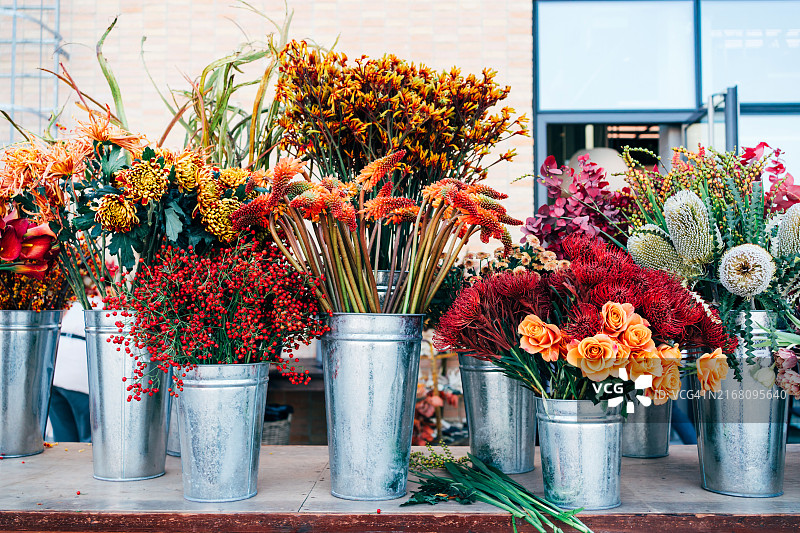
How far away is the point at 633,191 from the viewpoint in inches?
44.6

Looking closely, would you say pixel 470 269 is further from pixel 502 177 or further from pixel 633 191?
pixel 502 177

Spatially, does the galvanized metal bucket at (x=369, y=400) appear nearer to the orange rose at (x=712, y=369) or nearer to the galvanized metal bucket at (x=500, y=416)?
the galvanized metal bucket at (x=500, y=416)

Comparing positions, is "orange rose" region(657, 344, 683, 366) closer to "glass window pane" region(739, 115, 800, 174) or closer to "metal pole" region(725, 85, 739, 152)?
"metal pole" region(725, 85, 739, 152)

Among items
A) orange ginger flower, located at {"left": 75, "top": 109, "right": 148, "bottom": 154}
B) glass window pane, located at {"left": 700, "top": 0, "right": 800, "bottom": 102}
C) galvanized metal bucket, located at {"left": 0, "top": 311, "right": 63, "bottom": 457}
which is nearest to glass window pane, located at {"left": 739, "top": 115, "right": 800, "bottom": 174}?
glass window pane, located at {"left": 700, "top": 0, "right": 800, "bottom": 102}

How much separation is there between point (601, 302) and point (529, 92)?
8.89ft

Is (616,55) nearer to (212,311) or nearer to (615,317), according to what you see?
(615,317)

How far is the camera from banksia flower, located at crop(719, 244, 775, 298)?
35.9 inches

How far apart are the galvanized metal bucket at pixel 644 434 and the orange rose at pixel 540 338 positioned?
0.49m

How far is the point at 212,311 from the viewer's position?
93 cm

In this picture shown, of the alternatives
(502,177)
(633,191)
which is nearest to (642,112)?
(502,177)

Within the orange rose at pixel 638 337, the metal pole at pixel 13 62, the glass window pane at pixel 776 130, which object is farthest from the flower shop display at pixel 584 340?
→ the metal pole at pixel 13 62

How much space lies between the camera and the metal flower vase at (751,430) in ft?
3.22

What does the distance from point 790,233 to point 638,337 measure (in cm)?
31

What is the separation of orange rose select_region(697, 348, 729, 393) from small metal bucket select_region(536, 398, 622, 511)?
0.43 feet
